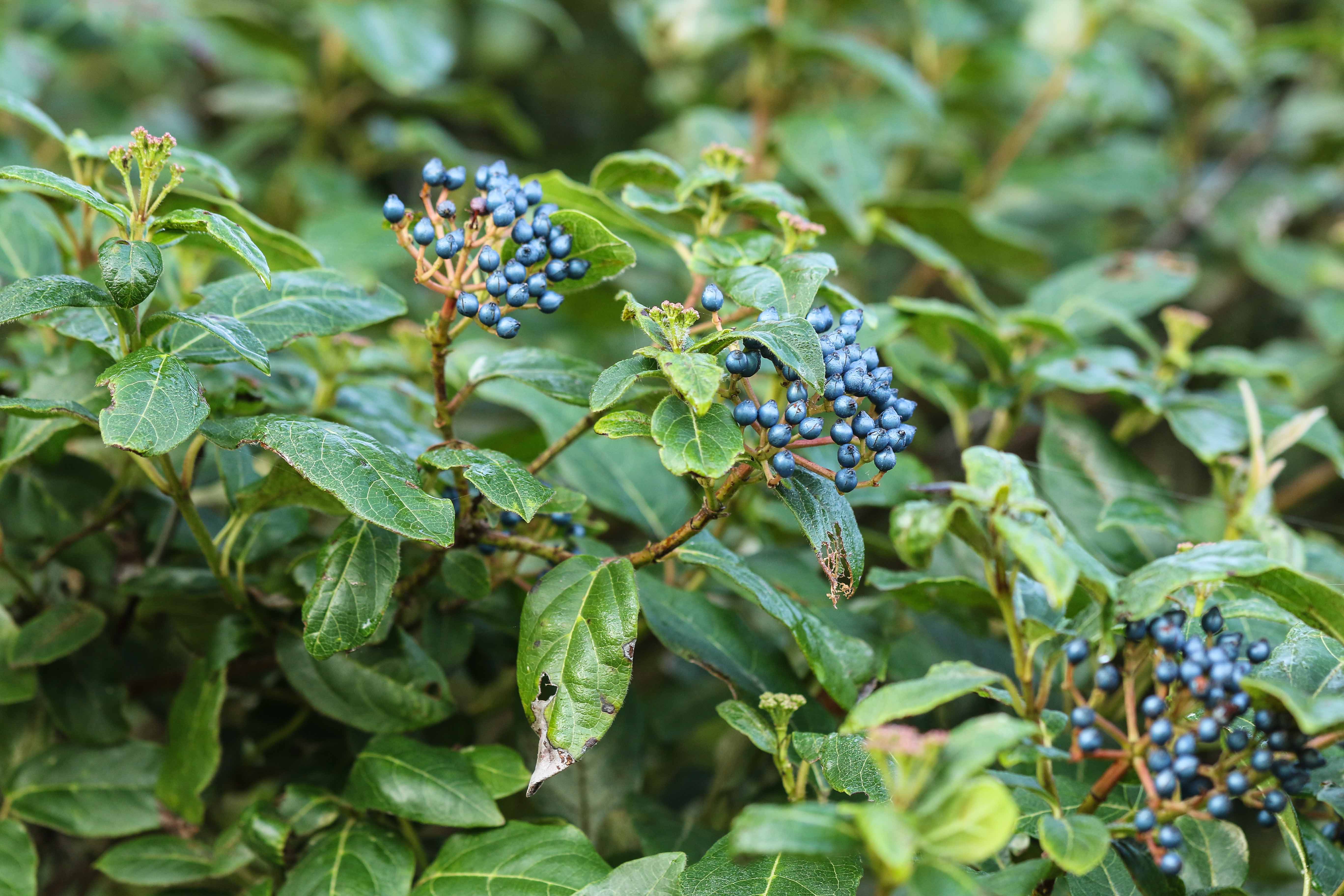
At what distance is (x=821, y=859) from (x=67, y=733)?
2.56ft

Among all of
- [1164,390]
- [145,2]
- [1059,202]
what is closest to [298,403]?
[1164,390]

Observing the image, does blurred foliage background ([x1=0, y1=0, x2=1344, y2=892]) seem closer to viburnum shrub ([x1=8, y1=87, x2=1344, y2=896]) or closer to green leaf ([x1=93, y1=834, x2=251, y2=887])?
viburnum shrub ([x1=8, y1=87, x2=1344, y2=896])

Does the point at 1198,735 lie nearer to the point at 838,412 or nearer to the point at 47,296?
the point at 838,412

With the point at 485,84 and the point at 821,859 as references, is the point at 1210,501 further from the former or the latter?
the point at 485,84

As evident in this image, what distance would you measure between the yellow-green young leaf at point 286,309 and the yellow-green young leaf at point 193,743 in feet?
1.04

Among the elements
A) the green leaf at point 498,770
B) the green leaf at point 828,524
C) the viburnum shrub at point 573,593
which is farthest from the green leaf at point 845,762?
the green leaf at point 498,770

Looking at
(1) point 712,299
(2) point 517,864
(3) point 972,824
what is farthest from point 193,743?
(3) point 972,824

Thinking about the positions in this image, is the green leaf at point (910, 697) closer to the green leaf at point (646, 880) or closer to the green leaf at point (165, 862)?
the green leaf at point (646, 880)

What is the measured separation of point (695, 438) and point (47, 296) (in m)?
0.52

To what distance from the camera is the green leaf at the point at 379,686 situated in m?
1.01

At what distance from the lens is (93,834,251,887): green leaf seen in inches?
40.1

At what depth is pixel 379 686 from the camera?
1.02m

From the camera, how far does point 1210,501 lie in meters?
1.37

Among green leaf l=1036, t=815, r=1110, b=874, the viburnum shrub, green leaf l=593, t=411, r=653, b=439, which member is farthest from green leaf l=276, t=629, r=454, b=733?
green leaf l=1036, t=815, r=1110, b=874
